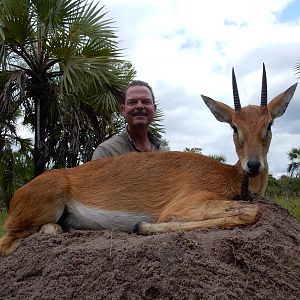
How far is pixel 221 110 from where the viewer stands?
18.0 feet

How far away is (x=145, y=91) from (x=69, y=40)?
227 inches

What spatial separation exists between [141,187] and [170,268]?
1.87 m

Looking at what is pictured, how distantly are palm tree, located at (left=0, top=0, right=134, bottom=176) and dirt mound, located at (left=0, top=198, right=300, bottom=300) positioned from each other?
27.8 feet

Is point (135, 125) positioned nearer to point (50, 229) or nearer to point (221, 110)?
point (221, 110)

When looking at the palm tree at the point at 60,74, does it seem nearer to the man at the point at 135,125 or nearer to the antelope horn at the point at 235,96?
the man at the point at 135,125

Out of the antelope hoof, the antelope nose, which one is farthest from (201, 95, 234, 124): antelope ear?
the antelope hoof

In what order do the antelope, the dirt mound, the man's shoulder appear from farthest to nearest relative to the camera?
the man's shoulder < the antelope < the dirt mound

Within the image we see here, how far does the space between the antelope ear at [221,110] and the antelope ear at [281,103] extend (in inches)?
15.7

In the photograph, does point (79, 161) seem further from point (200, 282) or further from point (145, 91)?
point (200, 282)

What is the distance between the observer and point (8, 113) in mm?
12672

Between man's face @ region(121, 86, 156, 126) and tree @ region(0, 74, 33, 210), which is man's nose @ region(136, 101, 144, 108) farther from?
tree @ region(0, 74, 33, 210)

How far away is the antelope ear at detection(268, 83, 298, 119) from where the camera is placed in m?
5.30

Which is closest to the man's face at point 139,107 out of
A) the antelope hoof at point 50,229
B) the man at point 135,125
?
the man at point 135,125

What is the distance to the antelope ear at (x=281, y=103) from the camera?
5.30 metres
